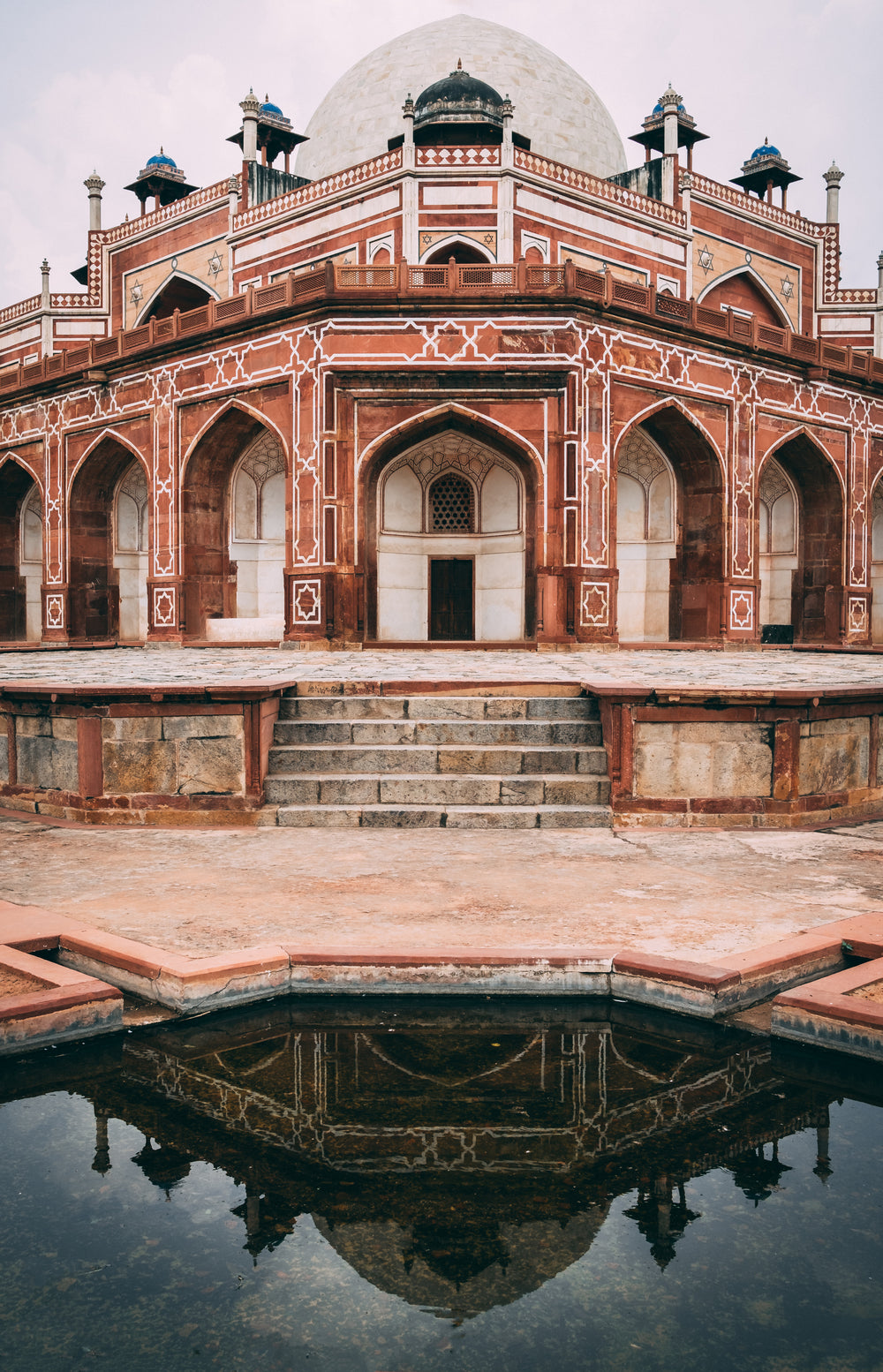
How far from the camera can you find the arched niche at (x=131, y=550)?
65.3 ft

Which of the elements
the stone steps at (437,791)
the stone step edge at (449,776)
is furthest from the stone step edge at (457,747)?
the stone steps at (437,791)

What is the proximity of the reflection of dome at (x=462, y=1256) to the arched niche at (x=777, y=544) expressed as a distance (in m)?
18.7

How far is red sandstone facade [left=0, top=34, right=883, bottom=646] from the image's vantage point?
587 inches

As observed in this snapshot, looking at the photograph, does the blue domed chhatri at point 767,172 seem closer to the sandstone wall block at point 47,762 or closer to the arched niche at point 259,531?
the arched niche at point 259,531

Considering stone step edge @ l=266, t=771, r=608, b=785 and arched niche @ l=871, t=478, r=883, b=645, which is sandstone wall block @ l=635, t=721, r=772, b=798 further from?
arched niche @ l=871, t=478, r=883, b=645

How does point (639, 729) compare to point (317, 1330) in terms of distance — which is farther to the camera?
point (639, 729)

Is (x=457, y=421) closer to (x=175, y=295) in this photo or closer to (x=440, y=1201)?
(x=175, y=295)

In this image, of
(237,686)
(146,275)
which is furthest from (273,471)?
(237,686)

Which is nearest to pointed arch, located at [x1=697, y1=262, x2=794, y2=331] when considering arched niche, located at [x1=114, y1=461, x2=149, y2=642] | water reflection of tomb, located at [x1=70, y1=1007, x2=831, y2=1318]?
arched niche, located at [x1=114, y1=461, x2=149, y2=642]

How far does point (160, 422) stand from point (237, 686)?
12.9 metres

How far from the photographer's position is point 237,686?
6.01 m

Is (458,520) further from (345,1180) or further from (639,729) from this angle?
(345,1180)

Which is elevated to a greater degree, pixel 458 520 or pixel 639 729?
pixel 458 520

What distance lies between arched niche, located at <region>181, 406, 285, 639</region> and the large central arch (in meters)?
2.27
